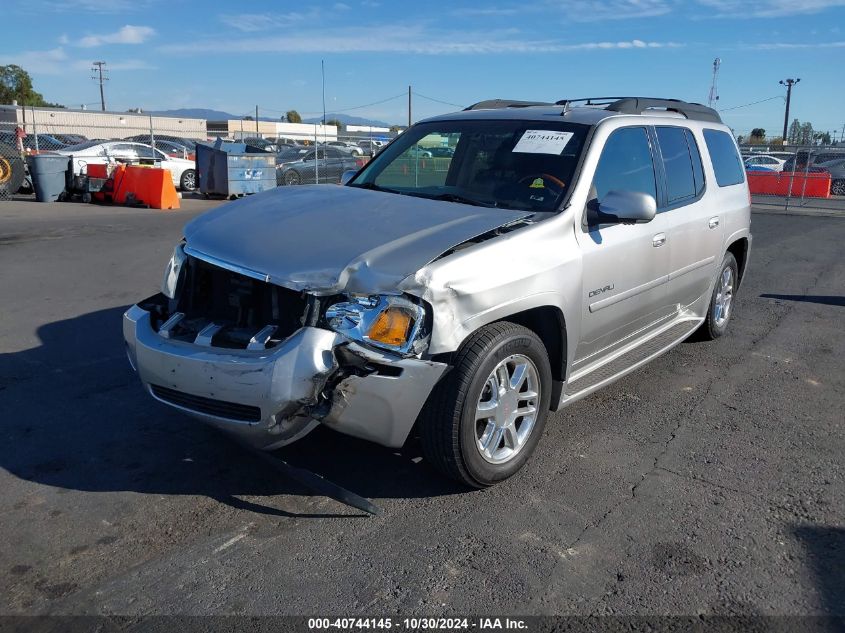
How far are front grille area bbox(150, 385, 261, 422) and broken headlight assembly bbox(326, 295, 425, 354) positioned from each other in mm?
528

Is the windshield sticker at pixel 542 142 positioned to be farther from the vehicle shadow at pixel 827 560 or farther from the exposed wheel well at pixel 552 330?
the vehicle shadow at pixel 827 560

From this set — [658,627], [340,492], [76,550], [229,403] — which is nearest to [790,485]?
[658,627]

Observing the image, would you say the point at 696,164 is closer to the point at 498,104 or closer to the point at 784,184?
the point at 498,104

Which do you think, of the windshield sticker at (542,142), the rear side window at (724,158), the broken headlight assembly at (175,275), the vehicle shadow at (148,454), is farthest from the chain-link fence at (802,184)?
the broken headlight assembly at (175,275)

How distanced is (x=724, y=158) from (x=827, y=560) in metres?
3.67

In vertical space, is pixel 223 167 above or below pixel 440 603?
above

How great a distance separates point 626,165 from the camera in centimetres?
445

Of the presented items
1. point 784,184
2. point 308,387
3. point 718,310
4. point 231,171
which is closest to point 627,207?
point 308,387

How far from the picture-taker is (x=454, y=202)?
4.20 metres

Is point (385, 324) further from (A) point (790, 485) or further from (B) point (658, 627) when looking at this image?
(A) point (790, 485)

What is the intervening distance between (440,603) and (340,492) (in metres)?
0.73

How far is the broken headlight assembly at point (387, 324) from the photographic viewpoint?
10.2ft

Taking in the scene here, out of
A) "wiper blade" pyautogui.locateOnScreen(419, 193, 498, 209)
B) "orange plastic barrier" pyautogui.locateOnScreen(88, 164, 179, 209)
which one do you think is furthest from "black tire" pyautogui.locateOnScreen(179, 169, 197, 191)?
"wiper blade" pyautogui.locateOnScreen(419, 193, 498, 209)

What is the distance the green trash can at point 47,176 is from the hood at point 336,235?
1530 cm
